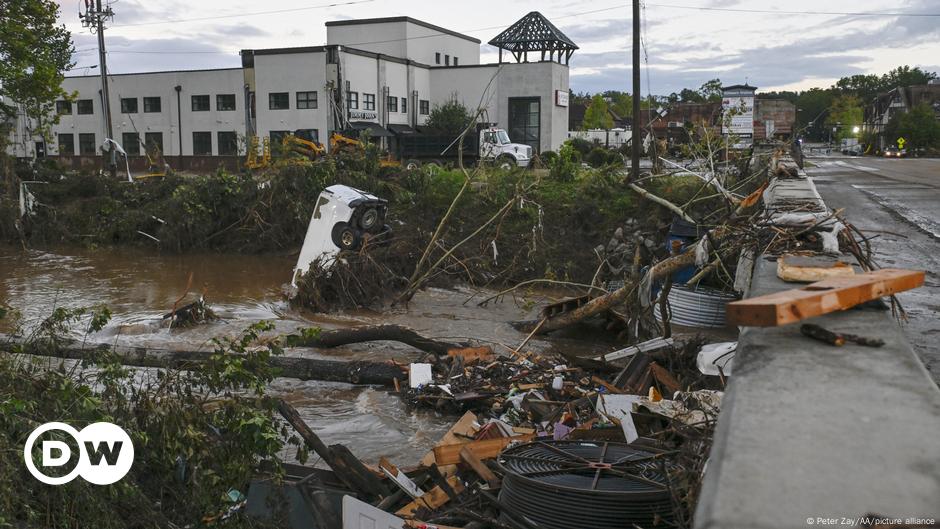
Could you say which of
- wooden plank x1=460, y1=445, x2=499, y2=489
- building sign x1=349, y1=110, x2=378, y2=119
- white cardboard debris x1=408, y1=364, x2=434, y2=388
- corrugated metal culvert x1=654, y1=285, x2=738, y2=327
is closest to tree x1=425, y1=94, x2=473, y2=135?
building sign x1=349, y1=110, x2=378, y2=119

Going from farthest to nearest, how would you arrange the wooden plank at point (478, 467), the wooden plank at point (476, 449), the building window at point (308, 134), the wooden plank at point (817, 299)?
the building window at point (308, 134) < the wooden plank at point (476, 449) < the wooden plank at point (478, 467) < the wooden plank at point (817, 299)

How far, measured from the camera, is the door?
155 feet

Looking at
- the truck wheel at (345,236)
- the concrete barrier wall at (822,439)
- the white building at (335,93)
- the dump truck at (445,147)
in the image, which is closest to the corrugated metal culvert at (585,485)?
the concrete barrier wall at (822,439)

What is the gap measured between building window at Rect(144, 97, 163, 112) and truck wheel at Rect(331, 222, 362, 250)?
39.3 meters

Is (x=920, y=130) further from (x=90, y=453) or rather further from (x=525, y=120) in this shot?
(x=90, y=453)

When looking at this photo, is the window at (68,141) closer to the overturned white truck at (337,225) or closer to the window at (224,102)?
the window at (224,102)

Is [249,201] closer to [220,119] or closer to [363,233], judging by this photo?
[363,233]

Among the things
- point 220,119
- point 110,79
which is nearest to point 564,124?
point 220,119

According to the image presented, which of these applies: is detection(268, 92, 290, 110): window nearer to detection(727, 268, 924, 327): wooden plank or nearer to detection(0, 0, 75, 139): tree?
detection(0, 0, 75, 139): tree

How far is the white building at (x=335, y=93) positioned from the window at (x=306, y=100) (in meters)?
0.05

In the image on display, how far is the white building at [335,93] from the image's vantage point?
43.8 metres

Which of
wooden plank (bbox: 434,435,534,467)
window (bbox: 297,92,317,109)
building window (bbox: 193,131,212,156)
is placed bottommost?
wooden plank (bbox: 434,435,534,467)

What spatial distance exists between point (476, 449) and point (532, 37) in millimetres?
47438

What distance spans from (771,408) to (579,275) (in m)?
15.5
